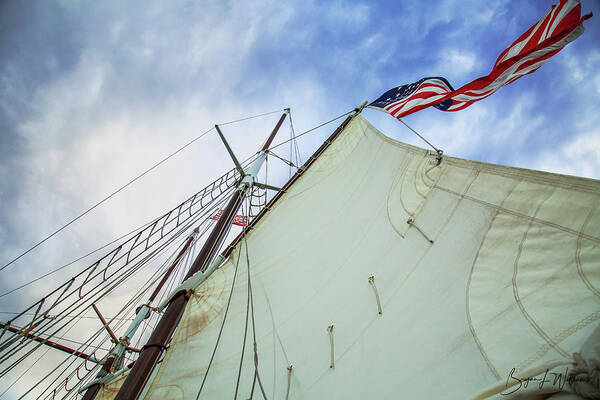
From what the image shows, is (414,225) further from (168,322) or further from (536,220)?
(168,322)

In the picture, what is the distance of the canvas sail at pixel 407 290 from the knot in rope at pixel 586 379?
0.38 metres

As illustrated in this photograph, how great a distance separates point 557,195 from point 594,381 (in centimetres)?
131

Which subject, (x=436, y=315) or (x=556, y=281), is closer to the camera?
(x=556, y=281)

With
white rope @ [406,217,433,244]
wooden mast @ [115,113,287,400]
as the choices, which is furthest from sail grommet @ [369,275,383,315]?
wooden mast @ [115,113,287,400]

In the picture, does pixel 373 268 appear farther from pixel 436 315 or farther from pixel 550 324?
pixel 550 324

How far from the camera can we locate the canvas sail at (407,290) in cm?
158

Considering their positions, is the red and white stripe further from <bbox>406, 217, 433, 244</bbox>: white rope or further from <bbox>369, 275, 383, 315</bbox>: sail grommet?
<bbox>369, 275, 383, 315</bbox>: sail grommet

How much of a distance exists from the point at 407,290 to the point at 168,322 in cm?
316

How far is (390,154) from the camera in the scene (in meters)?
4.62

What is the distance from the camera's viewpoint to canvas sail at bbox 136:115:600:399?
1583 millimetres

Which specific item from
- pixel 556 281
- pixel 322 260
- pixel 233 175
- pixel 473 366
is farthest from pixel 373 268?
pixel 233 175

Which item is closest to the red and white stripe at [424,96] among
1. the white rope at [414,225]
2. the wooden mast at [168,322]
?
the white rope at [414,225]

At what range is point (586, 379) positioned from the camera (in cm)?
94

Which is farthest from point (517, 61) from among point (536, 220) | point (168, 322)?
point (168, 322)
